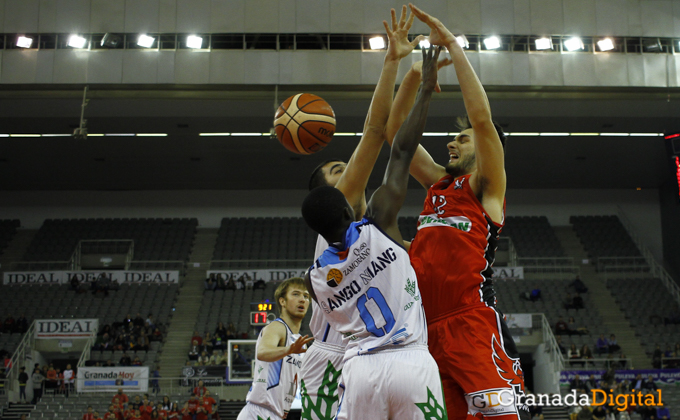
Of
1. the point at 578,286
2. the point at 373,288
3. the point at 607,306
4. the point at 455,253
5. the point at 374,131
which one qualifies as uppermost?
the point at 578,286

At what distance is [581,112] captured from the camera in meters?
21.2

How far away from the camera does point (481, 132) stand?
3414 millimetres

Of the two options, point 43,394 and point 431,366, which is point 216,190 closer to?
point 43,394

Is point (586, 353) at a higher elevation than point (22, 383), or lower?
higher

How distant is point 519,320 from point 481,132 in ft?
61.4

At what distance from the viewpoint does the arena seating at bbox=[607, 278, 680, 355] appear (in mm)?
21781

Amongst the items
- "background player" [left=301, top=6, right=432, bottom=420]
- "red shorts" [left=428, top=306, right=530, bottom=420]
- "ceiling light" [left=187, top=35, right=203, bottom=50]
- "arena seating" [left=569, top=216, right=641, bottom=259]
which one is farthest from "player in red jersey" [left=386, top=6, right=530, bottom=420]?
"arena seating" [left=569, top=216, right=641, bottom=259]

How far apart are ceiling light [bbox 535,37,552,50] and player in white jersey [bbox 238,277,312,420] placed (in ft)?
54.2

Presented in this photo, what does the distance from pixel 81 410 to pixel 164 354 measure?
4.51 metres

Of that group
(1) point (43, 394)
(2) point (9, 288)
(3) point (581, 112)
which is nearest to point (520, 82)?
(3) point (581, 112)

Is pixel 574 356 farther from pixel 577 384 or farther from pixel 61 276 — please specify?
pixel 61 276

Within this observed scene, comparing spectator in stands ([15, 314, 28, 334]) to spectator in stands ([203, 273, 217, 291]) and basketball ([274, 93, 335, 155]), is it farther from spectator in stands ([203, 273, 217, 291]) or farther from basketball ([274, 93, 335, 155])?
basketball ([274, 93, 335, 155])

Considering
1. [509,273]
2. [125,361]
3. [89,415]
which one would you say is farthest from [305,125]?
[509,273]

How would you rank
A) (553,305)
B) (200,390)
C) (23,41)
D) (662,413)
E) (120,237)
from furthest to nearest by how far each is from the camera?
(120,237) → (553,305) → (23,41) → (200,390) → (662,413)
